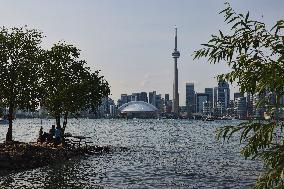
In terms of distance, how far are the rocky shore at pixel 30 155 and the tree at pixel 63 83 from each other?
8.17 meters

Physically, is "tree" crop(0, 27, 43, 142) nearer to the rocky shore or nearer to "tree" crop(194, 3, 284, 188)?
the rocky shore

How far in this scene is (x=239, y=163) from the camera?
52688mm

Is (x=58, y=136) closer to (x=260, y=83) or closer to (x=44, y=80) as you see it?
(x=44, y=80)

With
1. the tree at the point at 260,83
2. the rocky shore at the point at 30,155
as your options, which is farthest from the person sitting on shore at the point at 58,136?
the tree at the point at 260,83

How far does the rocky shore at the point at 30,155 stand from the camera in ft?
132

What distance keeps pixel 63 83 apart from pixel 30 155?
17901 mm

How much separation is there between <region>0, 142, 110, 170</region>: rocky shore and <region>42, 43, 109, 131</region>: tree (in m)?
8.17

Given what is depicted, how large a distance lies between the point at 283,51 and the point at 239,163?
48799mm

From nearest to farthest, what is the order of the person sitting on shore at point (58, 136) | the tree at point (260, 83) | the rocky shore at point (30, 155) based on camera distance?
the tree at point (260, 83)
the rocky shore at point (30, 155)
the person sitting on shore at point (58, 136)

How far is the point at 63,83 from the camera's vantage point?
2367 inches

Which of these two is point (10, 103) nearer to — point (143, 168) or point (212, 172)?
point (143, 168)

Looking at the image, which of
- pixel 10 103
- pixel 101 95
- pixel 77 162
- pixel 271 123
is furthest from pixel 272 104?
pixel 101 95

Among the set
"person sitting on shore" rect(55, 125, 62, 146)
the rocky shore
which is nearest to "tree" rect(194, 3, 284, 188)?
the rocky shore

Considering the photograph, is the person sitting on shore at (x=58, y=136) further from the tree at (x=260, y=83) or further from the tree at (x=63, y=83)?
the tree at (x=260, y=83)
